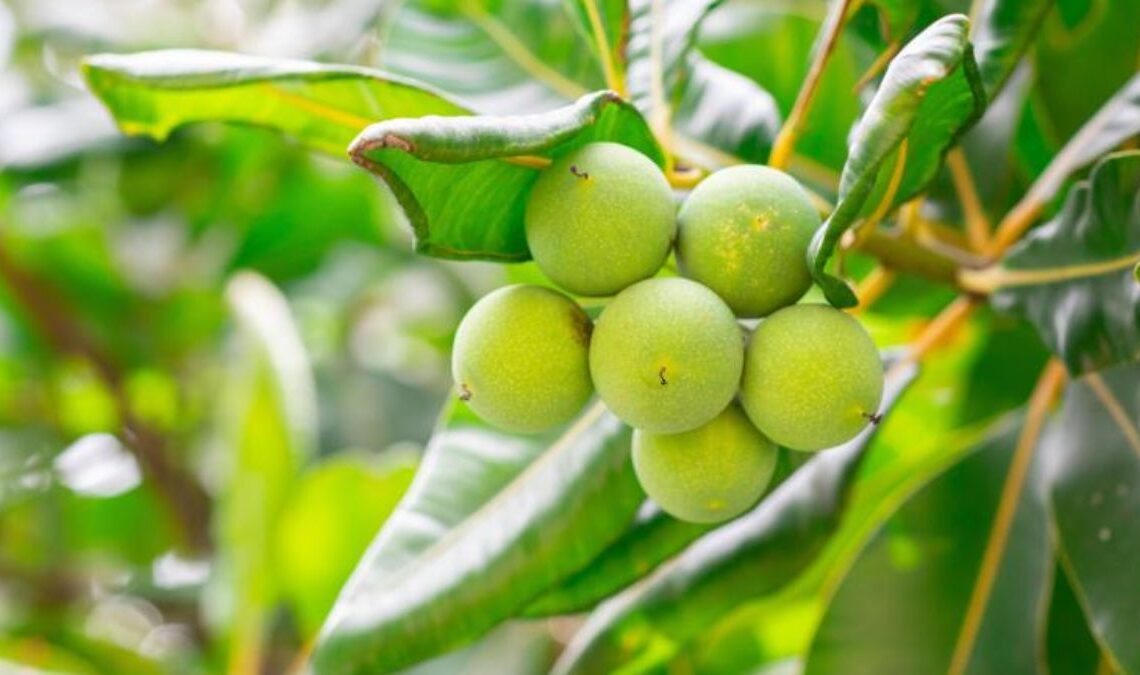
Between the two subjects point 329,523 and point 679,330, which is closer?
point 679,330

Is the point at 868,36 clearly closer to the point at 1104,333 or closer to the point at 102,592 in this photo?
the point at 1104,333

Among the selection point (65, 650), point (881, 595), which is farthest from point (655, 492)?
point (65, 650)

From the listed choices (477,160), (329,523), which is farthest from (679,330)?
(329,523)

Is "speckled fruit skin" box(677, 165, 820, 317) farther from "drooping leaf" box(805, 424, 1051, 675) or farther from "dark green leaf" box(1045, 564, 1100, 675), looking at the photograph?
"dark green leaf" box(1045, 564, 1100, 675)

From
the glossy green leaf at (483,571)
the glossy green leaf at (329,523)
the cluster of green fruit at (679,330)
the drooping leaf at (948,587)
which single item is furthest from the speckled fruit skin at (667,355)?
the glossy green leaf at (329,523)

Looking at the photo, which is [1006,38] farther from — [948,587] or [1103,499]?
[948,587]

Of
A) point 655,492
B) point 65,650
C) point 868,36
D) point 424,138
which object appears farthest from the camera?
point 65,650

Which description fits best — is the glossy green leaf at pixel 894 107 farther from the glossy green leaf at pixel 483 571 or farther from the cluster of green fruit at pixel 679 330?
the glossy green leaf at pixel 483 571
